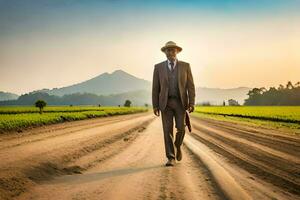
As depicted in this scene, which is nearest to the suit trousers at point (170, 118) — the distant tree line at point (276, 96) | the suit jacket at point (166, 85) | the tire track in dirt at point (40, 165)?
the suit jacket at point (166, 85)

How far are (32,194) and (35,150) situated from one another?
14.7 ft

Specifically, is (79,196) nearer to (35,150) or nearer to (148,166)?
(148,166)

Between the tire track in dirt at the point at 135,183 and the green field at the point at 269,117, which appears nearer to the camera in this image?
the tire track in dirt at the point at 135,183

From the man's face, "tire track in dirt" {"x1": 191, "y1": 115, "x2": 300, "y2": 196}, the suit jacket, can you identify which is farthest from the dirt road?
the man's face

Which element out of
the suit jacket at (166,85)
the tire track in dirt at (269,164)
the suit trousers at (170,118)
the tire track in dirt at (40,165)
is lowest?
the tire track in dirt at (269,164)

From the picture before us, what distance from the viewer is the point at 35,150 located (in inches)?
→ 401

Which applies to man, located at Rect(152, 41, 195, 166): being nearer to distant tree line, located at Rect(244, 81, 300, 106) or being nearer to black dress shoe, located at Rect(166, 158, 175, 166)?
black dress shoe, located at Rect(166, 158, 175, 166)

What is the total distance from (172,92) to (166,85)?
0.21 metres

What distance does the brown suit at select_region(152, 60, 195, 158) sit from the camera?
884cm

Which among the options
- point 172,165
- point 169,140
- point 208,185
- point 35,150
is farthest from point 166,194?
point 35,150

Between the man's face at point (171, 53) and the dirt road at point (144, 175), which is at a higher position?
the man's face at point (171, 53)

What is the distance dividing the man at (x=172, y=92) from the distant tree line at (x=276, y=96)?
14446 centimetres

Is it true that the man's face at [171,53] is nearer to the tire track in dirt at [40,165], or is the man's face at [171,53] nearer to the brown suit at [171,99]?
the brown suit at [171,99]

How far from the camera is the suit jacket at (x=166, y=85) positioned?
8852 millimetres
